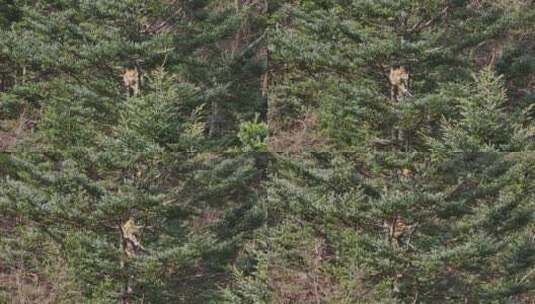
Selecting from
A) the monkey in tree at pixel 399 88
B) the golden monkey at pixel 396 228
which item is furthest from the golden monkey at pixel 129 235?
the monkey in tree at pixel 399 88

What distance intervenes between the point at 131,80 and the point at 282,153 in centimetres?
185

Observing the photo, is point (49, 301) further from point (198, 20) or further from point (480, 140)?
point (480, 140)

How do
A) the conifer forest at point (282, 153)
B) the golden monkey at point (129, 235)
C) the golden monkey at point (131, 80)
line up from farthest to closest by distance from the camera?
the golden monkey at point (131, 80) → the golden monkey at point (129, 235) → the conifer forest at point (282, 153)

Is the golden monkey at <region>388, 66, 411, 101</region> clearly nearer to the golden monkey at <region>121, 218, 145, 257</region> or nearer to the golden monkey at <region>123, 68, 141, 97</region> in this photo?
the golden monkey at <region>123, 68, 141, 97</region>

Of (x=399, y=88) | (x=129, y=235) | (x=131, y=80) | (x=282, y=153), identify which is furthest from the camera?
(x=131, y=80)

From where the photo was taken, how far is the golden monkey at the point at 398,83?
362 inches

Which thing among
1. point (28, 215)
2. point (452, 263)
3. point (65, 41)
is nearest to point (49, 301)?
point (28, 215)

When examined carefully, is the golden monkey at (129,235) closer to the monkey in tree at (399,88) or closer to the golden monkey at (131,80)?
the golden monkey at (131,80)

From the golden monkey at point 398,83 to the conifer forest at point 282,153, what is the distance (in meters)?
0.01

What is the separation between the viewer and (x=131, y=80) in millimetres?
9773

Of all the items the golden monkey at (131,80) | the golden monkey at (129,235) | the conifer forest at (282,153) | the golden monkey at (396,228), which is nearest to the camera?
the conifer forest at (282,153)

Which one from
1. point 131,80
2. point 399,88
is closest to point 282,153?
point 399,88

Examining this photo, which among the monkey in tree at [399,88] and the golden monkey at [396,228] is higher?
the monkey in tree at [399,88]

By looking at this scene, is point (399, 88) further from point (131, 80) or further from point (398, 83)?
point (131, 80)
